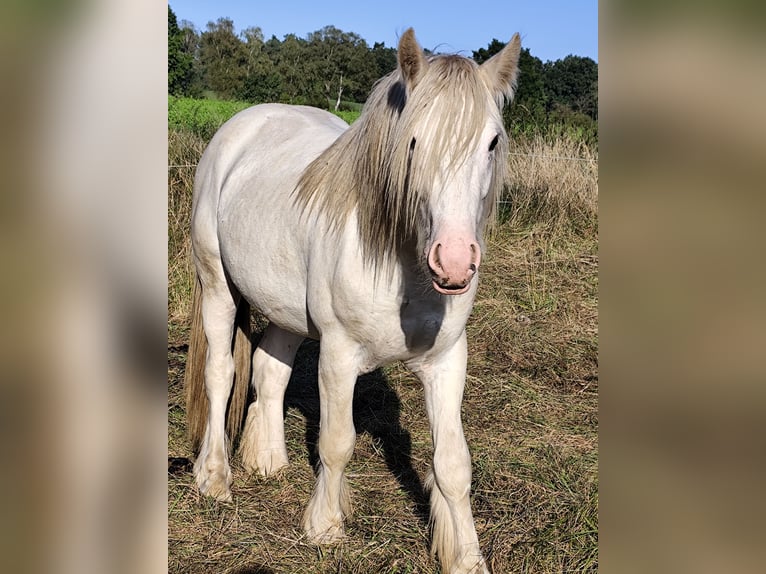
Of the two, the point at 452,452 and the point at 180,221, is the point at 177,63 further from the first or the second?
the point at 452,452

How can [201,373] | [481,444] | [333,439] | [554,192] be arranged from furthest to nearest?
1. [554,192]
2. [481,444]
3. [201,373]
4. [333,439]

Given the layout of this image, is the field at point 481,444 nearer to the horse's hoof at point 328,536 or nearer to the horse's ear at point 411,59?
the horse's hoof at point 328,536

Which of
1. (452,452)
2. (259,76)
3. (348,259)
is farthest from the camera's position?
(259,76)

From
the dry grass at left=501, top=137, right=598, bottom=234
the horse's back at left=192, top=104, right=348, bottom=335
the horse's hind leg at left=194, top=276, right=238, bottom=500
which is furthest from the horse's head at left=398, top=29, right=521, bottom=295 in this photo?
the dry grass at left=501, top=137, right=598, bottom=234

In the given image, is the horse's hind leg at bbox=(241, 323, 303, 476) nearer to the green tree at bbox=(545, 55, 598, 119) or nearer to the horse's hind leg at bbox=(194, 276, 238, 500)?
the horse's hind leg at bbox=(194, 276, 238, 500)

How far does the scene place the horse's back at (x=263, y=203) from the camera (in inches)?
121

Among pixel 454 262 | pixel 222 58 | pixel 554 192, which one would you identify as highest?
pixel 222 58

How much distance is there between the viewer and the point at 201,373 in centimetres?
382

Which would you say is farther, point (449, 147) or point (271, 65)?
point (271, 65)

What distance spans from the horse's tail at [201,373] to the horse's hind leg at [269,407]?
0.08 metres

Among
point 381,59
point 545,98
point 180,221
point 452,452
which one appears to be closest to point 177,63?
point 381,59

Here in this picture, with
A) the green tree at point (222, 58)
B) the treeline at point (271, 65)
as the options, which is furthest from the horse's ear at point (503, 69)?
the green tree at point (222, 58)

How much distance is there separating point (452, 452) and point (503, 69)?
1.44 metres
